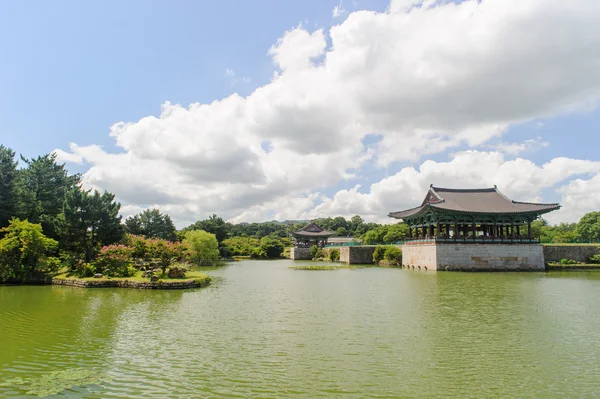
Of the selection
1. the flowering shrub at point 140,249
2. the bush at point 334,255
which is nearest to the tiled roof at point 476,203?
the bush at point 334,255

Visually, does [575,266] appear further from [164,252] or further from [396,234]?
[164,252]

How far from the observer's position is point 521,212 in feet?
133

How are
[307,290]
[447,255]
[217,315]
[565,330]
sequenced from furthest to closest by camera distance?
[447,255], [307,290], [217,315], [565,330]

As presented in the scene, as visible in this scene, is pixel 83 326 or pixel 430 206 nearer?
pixel 83 326

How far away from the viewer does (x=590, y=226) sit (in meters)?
58.3

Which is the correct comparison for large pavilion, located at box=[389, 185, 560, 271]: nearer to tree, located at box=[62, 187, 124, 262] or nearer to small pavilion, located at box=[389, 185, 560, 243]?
small pavilion, located at box=[389, 185, 560, 243]

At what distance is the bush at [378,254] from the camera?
52.8 m

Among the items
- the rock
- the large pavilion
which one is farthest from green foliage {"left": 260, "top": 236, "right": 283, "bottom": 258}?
the rock

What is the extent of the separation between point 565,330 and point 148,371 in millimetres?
12631

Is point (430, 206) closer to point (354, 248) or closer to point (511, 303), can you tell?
point (354, 248)

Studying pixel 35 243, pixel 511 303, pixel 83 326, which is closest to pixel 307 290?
pixel 511 303

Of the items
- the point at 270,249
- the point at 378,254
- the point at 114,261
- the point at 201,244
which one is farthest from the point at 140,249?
the point at 270,249

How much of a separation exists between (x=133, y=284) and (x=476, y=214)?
34658 millimetres

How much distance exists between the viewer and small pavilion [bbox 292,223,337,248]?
256 ft
